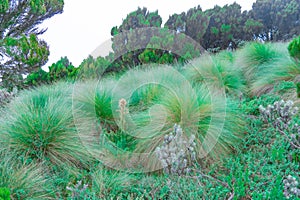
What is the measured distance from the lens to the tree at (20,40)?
10.6m

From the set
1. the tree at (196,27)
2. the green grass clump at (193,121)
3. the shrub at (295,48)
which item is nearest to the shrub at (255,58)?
the shrub at (295,48)

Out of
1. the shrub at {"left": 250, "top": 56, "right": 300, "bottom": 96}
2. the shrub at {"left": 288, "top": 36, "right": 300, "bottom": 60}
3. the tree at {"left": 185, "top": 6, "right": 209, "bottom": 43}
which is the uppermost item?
the tree at {"left": 185, "top": 6, "right": 209, "bottom": 43}

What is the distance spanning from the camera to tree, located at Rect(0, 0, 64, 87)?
10.6 m

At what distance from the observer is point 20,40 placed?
10586 millimetres

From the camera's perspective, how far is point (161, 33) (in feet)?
26.6

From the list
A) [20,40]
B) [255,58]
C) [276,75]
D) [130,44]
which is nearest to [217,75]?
[276,75]

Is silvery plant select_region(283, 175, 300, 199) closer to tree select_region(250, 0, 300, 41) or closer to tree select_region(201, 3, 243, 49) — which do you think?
tree select_region(201, 3, 243, 49)

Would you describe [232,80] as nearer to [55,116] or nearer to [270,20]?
[55,116]

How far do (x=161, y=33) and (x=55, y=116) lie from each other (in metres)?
5.00

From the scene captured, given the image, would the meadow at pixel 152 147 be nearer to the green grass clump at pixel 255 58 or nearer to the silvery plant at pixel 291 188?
the silvery plant at pixel 291 188

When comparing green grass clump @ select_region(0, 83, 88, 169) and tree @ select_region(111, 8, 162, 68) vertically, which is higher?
tree @ select_region(111, 8, 162, 68)

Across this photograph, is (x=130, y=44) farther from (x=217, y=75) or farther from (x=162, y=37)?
(x=217, y=75)

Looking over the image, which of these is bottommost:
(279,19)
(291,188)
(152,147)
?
(291,188)

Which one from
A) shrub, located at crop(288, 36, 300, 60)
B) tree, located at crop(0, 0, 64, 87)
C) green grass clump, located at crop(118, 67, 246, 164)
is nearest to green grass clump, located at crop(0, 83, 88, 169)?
green grass clump, located at crop(118, 67, 246, 164)
